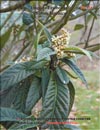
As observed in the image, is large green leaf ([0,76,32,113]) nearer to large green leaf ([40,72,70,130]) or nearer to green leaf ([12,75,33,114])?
green leaf ([12,75,33,114])

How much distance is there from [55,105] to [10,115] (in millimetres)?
199

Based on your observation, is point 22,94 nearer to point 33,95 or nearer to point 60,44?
point 33,95

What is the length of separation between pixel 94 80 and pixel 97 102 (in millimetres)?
718

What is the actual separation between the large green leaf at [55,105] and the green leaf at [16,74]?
0.09 m

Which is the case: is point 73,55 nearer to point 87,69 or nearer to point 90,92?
point 90,92

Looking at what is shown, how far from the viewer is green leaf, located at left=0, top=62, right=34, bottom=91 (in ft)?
3.39

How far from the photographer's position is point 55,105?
96cm

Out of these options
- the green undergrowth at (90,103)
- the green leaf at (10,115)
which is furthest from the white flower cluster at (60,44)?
the green undergrowth at (90,103)

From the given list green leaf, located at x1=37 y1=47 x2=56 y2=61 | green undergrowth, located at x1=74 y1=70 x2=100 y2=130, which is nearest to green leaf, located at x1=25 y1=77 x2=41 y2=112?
green leaf, located at x1=37 y1=47 x2=56 y2=61

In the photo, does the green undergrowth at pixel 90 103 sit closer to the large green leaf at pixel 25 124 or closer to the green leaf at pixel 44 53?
the large green leaf at pixel 25 124

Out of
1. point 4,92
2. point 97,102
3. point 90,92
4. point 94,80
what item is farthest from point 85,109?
point 4,92

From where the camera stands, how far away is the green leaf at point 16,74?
1.03 meters

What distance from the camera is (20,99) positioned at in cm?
110

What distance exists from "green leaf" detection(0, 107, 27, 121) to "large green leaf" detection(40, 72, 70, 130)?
125 mm
